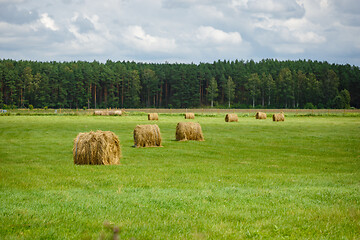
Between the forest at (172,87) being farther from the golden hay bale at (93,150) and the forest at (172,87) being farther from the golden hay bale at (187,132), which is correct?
the golden hay bale at (93,150)

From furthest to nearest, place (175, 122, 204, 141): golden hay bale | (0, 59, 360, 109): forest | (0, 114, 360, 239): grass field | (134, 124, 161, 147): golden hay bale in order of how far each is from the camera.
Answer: (0, 59, 360, 109): forest < (175, 122, 204, 141): golden hay bale < (134, 124, 161, 147): golden hay bale < (0, 114, 360, 239): grass field

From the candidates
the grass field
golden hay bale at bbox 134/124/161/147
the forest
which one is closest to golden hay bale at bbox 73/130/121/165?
the grass field

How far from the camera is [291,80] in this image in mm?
154500

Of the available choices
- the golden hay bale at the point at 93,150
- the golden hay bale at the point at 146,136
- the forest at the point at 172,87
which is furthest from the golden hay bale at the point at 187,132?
the forest at the point at 172,87

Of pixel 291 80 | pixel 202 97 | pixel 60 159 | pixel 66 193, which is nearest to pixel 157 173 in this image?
pixel 66 193

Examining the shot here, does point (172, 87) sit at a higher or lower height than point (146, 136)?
higher

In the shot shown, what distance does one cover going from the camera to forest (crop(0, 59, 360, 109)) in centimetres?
15312

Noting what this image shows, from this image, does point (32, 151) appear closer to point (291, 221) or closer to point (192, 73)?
point (291, 221)

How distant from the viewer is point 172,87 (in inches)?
6762

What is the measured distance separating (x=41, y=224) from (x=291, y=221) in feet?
16.5

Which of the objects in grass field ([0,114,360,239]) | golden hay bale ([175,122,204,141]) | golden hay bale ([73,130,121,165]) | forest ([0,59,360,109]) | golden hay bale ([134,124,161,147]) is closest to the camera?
grass field ([0,114,360,239])

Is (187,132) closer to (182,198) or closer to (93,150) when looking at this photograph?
(93,150)

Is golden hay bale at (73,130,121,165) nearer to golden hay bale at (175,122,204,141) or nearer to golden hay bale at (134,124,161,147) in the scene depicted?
golden hay bale at (134,124,161,147)

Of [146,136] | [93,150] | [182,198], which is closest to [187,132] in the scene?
[146,136]
